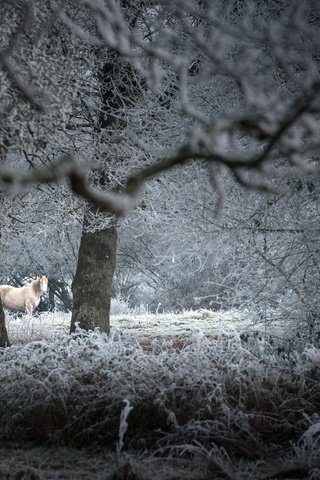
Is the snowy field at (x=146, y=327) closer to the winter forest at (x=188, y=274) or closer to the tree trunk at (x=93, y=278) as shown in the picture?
the tree trunk at (x=93, y=278)

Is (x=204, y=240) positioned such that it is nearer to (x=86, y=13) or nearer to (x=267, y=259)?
(x=267, y=259)

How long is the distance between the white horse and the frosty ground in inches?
451

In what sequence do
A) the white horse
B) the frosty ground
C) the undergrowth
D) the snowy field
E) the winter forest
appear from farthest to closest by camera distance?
the white horse, the snowy field, the undergrowth, the winter forest, the frosty ground

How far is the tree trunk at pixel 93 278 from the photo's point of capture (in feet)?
36.9

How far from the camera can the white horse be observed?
1881 centimetres

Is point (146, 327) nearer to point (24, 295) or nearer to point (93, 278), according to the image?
point (93, 278)

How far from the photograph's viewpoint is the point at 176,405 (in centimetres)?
595

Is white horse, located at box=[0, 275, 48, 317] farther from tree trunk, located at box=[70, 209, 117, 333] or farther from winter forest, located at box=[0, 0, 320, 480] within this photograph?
winter forest, located at box=[0, 0, 320, 480]

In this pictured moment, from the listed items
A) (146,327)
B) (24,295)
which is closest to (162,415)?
(146,327)

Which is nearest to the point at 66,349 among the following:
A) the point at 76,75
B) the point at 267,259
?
the point at 267,259

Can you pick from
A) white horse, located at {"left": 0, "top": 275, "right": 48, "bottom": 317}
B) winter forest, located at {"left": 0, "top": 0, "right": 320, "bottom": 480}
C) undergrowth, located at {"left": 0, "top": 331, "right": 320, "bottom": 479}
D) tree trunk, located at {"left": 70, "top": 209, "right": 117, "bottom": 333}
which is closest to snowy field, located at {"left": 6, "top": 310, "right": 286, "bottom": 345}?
tree trunk, located at {"left": 70, "top": 209, "right": 117, "bottom": 333}

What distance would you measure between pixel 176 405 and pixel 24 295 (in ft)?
45.1

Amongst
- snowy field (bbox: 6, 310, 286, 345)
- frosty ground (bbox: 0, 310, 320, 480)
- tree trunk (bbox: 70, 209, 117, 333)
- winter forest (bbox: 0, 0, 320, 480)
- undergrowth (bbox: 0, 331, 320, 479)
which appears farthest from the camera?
snowy field (bbox: 6, 310, 286, 345)

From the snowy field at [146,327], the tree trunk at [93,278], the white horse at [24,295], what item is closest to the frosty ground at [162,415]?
the tree trunk at [93,278]
